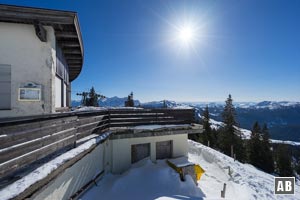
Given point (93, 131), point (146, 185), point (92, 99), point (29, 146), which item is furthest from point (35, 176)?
point (92, 99)

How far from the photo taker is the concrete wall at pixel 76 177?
3.25 m

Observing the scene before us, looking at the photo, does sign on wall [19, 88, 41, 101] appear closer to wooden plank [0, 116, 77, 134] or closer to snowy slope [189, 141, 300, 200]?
wooden plank [0, 116, 77, 134]

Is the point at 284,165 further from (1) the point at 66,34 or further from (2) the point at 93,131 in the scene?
(1) the point at 66,34

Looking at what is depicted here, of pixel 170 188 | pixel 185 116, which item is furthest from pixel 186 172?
pixel 185 116

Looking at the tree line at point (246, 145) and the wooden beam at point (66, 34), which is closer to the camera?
the wooden beam at point (66, 34)

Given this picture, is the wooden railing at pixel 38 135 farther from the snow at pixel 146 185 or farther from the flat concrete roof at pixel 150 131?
the snow at pixel 146 185

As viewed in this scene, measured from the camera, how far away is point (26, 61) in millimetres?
5738

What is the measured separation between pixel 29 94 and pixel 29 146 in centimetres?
357

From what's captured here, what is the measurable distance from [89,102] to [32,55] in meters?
28.6

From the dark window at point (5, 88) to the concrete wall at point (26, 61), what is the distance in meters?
0.11

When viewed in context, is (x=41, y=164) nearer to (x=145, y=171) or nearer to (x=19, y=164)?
(x=19, y=164)

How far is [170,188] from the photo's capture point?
7098 millimetres

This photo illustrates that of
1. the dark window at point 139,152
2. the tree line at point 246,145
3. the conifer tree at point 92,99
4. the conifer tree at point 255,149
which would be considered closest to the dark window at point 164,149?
the dark window at point 139,152

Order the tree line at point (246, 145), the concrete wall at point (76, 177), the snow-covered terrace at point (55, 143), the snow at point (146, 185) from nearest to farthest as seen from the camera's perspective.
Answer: the snow-covered terrace at point (55, 143) → the concrete wall at point (76, 177) → the snow at point (146, 185) → the tree line at point (246, 145)
